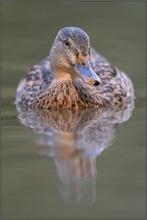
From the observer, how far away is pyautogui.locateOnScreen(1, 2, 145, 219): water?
20.1 feet

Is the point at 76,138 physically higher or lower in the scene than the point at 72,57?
lower

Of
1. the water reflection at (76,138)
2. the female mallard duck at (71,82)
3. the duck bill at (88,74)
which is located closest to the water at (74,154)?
the water reflection at (76,138)

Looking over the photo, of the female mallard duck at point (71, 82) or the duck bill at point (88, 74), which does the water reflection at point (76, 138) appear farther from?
the duck bill at point (88, 74)

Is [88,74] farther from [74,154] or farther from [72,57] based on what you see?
[74,154]

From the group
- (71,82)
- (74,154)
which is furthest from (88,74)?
(74,154)

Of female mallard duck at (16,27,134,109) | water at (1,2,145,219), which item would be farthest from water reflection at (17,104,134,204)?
female mallard duck at (16,27,134,109)

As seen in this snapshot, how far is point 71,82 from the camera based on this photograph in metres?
9.69

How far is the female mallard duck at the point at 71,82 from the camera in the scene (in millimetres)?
8992

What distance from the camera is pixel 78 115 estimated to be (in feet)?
30.6

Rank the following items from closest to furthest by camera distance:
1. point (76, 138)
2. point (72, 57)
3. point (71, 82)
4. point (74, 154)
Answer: point (74, 154) → point (76, 138) → point (72, 57) → point (71, 82)

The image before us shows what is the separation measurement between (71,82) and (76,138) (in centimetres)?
176

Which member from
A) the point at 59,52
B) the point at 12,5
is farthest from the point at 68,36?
the point at 12,5

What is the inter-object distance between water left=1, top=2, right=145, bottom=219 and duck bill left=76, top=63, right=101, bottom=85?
0.48m

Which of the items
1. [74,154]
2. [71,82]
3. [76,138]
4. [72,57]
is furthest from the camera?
[71,82]
